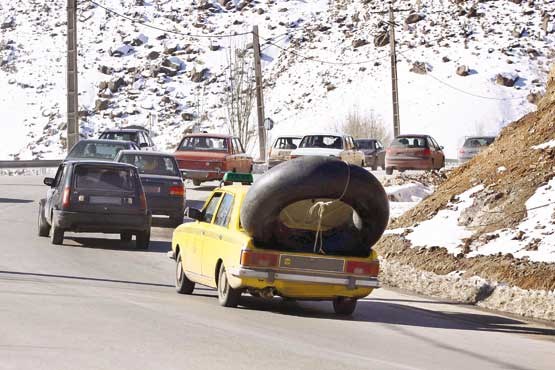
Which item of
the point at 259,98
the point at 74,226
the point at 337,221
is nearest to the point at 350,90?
the point at 259,98

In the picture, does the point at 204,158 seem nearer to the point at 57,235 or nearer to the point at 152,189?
the point at 152,189

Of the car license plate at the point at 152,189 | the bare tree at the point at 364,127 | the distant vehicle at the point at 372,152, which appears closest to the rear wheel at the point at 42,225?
the car license plate at the point at 152,189

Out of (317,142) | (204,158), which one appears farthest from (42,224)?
(317,142)

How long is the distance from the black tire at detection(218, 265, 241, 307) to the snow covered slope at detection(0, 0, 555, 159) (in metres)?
61.3

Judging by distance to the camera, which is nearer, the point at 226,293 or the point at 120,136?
the point at 226,293

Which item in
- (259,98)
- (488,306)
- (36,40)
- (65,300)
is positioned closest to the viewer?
(65,300)

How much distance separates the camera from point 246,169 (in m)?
41.6

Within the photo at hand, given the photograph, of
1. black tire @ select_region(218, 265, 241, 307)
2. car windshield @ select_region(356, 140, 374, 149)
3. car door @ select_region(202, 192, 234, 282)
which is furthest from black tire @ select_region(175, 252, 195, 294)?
car windshield @ select_region(356, 140, 374, 149)

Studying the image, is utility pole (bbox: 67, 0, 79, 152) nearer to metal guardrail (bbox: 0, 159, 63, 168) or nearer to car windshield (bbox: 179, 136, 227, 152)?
car windshield (bbox: 179, 136, 227, 152)

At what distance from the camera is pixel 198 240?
1492cm

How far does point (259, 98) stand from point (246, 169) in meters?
15.1

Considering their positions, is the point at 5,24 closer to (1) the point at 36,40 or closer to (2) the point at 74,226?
(1) the point at 36,40

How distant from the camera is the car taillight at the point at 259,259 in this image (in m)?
13.2

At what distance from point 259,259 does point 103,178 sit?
29.3 feet
